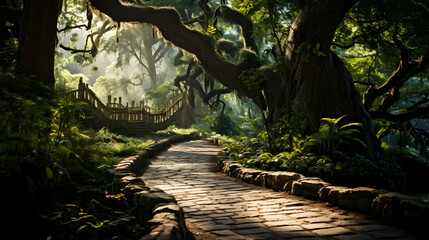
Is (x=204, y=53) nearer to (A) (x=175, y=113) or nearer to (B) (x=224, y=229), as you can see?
(B) (x=224, y=229)

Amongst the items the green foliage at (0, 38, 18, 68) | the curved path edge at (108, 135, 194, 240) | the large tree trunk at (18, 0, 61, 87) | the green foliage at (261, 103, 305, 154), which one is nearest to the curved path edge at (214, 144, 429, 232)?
the green foliage at (261, 103, 305, 154)

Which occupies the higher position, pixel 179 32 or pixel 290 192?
pixel 179 32

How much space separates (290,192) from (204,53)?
7.48m

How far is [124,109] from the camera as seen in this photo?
19875 millimetres

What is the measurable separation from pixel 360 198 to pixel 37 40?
5405 millimetres

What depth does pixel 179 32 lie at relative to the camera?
40.3 ft

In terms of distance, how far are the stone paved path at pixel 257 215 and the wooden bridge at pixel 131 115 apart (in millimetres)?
8677

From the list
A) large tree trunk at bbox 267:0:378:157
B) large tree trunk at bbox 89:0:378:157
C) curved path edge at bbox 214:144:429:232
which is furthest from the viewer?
large tree trunk at bbox 267:0:378:157

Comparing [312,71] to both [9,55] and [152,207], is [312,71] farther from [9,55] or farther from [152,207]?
[9,55]

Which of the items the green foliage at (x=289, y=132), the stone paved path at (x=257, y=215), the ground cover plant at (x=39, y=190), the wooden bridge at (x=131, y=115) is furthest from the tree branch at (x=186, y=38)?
the ground cover plant at (x=39, y=190)

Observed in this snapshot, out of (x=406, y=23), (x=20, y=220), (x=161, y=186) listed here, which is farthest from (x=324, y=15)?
(x=20, y=220)

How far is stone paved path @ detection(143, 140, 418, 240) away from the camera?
3.83 m

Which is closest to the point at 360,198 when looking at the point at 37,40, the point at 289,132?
the point at 289,132

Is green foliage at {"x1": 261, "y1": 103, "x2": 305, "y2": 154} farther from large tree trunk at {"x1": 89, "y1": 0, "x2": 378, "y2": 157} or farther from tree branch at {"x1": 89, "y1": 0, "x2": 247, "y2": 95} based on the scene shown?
tree branch at {"x1": 89, "y1": 0, "x2": 247, "y2": 95}
